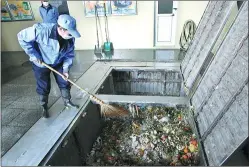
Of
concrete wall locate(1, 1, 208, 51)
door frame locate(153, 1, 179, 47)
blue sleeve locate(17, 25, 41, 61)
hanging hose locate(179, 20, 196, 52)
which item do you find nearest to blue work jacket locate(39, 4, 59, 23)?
blue sleeve locate(17, 25, 41, 61)

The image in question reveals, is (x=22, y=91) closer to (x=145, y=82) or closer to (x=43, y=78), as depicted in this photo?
(x=43, y=78)

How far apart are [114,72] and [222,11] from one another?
2176 mm

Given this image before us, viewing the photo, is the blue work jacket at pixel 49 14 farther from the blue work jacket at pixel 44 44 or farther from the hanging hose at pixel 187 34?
the hanging hose at pixel 187 34

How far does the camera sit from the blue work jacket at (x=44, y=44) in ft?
5.97

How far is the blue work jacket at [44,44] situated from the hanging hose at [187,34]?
3804 mm

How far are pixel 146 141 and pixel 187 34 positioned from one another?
367 cm

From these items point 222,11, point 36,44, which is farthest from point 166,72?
point 36,44

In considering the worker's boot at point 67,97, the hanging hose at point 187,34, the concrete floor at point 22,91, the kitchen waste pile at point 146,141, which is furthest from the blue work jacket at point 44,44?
the hanging hose at point 187,34

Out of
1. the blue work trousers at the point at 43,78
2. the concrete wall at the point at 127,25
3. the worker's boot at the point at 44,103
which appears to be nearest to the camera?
the blue work trousers at the point at 43,78

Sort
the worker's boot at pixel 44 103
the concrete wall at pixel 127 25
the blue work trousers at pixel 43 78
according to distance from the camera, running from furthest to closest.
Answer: the concrete wall at pixel 127 25 < the worker's boot at pixel 44 103 < the blue work trousers at pixel 43 78

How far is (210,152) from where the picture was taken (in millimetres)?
1580

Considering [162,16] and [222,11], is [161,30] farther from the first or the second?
[222,11]

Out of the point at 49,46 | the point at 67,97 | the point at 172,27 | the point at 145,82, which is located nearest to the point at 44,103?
the point at 67,97

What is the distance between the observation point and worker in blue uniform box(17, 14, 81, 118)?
1.81 metres
